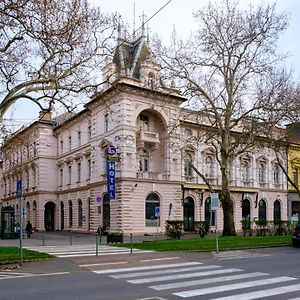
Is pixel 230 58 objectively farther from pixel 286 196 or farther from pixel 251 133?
pixel 286 196

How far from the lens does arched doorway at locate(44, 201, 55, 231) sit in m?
60.3

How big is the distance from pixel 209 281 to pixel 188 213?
36827 millimetres

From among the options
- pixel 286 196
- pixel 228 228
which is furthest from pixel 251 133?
pixel 286 196

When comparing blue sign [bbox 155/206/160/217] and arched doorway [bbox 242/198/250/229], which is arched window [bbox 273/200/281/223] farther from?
blue sign [bbox 155/206/160/217]

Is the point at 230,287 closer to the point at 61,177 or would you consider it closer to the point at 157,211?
the point at 157,211

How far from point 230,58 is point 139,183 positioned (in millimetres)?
16759

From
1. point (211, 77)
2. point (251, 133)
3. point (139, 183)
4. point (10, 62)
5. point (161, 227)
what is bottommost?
point (161, 227)

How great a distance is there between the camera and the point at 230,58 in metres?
31.0

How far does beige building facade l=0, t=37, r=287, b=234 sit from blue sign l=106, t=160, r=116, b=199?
670 mm

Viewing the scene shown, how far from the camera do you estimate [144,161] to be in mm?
46031

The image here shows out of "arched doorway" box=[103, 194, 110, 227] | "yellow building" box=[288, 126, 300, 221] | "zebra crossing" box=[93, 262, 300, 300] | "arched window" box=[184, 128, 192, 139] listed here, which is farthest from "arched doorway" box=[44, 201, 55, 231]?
"zebra crossing" box=[93, 262, 300, 300]

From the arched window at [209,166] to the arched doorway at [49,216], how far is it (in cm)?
2221

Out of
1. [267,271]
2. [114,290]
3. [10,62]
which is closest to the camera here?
[114,290]

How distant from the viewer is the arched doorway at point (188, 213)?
159 ft
